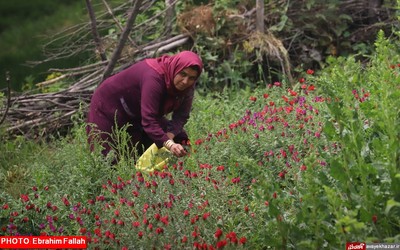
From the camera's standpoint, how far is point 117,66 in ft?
22.9

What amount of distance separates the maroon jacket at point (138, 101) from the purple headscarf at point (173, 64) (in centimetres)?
4

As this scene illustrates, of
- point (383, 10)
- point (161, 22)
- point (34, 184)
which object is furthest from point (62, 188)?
point (383, 10)

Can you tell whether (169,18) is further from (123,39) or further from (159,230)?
(159,230)

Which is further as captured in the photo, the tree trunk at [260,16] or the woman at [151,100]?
the tree trunk at [260,16]

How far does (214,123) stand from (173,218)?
2.34 metres

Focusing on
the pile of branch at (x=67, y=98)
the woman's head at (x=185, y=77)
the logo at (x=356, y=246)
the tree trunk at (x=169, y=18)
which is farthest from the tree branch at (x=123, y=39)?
the logo at (x=356, y=246)

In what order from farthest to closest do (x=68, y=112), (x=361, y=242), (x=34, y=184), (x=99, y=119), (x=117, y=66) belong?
(x=117, y=66) → (x=68, y=112) → (x=99, y=119) → (x=34, y=184) → (x=361, y=242)

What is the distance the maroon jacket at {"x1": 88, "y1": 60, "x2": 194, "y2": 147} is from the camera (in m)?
4.30

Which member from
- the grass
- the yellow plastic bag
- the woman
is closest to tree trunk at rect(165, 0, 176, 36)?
the grass

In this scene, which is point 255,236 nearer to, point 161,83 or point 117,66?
point 161,83

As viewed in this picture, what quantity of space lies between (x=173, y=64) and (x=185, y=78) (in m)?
0.12

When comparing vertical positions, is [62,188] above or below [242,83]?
above

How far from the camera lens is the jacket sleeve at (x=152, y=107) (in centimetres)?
421

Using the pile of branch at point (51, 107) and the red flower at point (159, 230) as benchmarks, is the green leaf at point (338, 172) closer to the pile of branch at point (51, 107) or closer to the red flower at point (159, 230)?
the red flower at point (159, 230)
